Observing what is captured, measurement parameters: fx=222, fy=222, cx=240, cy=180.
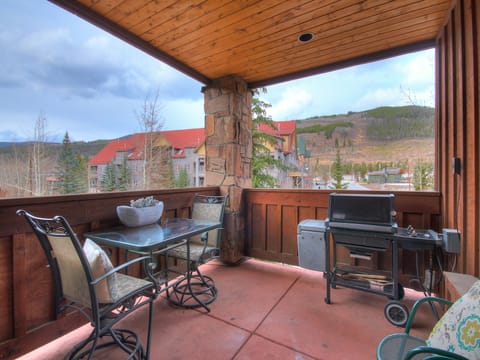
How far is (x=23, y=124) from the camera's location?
195 centimetres

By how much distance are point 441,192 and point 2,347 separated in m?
3.71

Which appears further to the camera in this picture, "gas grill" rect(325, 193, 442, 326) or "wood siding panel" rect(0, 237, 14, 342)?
"gas grill" rect(325, 193, 442, 326)

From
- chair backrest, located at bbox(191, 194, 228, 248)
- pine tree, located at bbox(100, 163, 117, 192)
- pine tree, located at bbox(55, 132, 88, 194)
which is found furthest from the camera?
pine tree, located at bbox(100, 163, 117, 192)

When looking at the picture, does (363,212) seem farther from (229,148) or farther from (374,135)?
(229,148)

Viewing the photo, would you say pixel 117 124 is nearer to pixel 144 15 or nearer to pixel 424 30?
pixel 144 15

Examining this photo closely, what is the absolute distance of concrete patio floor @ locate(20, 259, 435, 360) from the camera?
1.57m

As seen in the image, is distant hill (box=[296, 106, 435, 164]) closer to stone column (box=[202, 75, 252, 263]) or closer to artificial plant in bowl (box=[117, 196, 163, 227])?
stone column (box=[202, 75, 252, 263])

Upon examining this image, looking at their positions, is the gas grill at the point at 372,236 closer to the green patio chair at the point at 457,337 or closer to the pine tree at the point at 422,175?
the pine tree at the point at 422,175

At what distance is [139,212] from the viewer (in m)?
1.93

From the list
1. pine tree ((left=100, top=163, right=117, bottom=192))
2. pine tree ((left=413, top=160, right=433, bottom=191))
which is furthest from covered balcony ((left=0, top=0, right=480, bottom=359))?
pine tree ((left=100, top=163, right=117, bottom=192))

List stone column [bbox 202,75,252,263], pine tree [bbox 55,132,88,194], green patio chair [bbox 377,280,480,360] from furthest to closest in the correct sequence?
stone column [bbox 202,75,252,263] → pine tree [bbox 55,132,88,194] → green patio chair [bbox 377,280,480,360]

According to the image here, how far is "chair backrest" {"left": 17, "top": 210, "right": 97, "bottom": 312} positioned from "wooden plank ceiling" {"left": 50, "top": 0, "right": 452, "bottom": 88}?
5.75 ft

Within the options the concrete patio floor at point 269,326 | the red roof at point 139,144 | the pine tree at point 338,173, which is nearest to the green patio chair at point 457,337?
the concrete patio floor at point 269,326

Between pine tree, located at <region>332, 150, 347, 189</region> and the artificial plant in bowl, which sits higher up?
pine tree, located at <region>332, 150, 347, 189</region>
